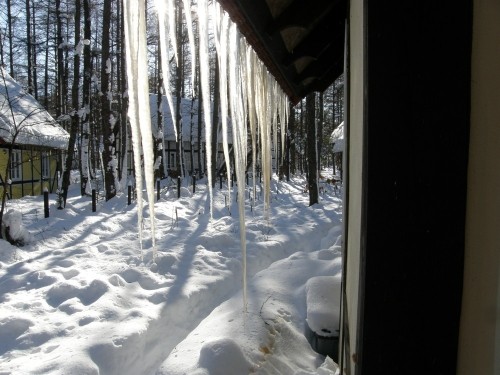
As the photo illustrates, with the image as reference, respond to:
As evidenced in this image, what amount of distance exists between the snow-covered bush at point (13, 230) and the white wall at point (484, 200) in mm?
7588

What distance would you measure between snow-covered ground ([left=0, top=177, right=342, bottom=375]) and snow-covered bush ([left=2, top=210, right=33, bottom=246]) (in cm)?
20

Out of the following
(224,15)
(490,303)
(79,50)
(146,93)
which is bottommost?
(490,303)

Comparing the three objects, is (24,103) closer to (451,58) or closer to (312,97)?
(312,97)

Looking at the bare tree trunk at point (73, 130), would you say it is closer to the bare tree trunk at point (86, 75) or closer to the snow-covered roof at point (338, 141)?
the bare tree trunk at point (86, 75)

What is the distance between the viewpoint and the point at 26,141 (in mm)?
12625

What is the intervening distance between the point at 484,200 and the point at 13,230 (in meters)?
7.70

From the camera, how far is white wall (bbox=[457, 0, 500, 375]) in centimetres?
111

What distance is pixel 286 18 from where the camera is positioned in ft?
6.43

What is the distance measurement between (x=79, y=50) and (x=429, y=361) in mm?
12331

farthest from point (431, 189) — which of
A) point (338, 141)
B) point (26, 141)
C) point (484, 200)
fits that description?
point (338, 141)

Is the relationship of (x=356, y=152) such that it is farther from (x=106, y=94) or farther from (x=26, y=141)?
(x=26, y=141)

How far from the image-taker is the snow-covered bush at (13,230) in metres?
6.96

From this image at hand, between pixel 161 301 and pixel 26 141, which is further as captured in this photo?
pixel 26 141

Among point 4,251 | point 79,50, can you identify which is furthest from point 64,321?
point 79,50
